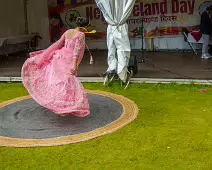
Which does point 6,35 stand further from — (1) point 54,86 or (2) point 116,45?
(1) point 54,86

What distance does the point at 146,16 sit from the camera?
516 inches

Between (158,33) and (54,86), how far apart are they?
27.1 ft

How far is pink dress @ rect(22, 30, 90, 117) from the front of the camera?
527cm

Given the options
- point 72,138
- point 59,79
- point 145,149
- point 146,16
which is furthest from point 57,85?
point 146,16

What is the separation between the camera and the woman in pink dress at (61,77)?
5273 mm

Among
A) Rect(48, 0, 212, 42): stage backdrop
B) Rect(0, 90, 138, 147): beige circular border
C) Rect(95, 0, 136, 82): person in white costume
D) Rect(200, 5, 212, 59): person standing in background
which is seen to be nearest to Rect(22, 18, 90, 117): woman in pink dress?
Rect(0, 90, 138, 147): beige circular border

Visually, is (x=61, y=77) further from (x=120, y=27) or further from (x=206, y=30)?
(x=206, y=30)

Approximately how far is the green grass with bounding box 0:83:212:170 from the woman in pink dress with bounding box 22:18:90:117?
0.76 m

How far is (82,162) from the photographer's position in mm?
4168

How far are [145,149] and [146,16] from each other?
30.4 ft

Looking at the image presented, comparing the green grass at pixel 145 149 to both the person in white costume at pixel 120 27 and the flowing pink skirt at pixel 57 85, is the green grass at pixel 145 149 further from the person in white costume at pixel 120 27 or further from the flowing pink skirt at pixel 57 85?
the person in white costume at pixel 120 27

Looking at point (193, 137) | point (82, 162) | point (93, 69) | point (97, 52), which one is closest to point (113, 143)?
point (82, 162)

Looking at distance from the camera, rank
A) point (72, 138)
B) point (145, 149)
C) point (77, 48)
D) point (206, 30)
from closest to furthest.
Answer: point (145, 149), point (72, 138), point (77, 48), point (206, 30)

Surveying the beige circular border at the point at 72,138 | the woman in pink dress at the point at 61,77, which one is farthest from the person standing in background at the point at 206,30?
the woman in pink dress at the point at 61,77
